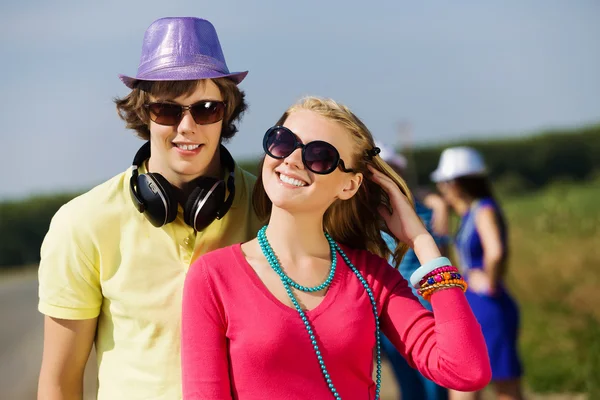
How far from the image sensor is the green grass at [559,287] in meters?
7.70

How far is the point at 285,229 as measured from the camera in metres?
2.56

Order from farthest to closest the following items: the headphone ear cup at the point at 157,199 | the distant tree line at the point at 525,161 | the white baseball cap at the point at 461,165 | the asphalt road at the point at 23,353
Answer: the distant tree line at the point at 525,161, the asphalt road at the point at 23,353, the white baseball cap at the point at 461,165, the headphone ear cup at the point at 157,199

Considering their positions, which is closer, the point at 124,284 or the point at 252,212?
the point at 124,284

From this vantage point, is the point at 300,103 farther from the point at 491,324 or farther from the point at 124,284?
the point at 491,324

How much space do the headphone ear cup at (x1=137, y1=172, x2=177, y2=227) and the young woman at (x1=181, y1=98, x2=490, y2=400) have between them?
24 cm

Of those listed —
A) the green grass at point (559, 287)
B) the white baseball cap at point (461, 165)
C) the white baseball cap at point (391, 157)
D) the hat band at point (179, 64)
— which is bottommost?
the green grass at point (559, 287)

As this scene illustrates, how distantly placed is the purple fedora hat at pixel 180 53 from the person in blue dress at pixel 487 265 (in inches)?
147

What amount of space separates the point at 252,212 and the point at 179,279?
1.21ft

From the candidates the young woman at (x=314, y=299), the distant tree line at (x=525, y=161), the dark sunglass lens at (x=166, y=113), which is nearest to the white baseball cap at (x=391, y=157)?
the young woman at (x=314, y=299)

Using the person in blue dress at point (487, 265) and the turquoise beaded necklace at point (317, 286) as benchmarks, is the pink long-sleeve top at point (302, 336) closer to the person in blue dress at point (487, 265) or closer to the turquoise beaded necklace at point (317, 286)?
the turquoise beaded necklace at point (317, 286)

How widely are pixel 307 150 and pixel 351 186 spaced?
9.8 inches

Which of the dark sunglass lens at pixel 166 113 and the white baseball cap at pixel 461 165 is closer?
the dark sunglass lens at pixel 166 113

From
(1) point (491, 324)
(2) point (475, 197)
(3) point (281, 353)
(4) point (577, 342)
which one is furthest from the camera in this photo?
(4) point (577, 342)

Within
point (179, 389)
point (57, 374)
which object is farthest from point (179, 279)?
point (57, 374)
